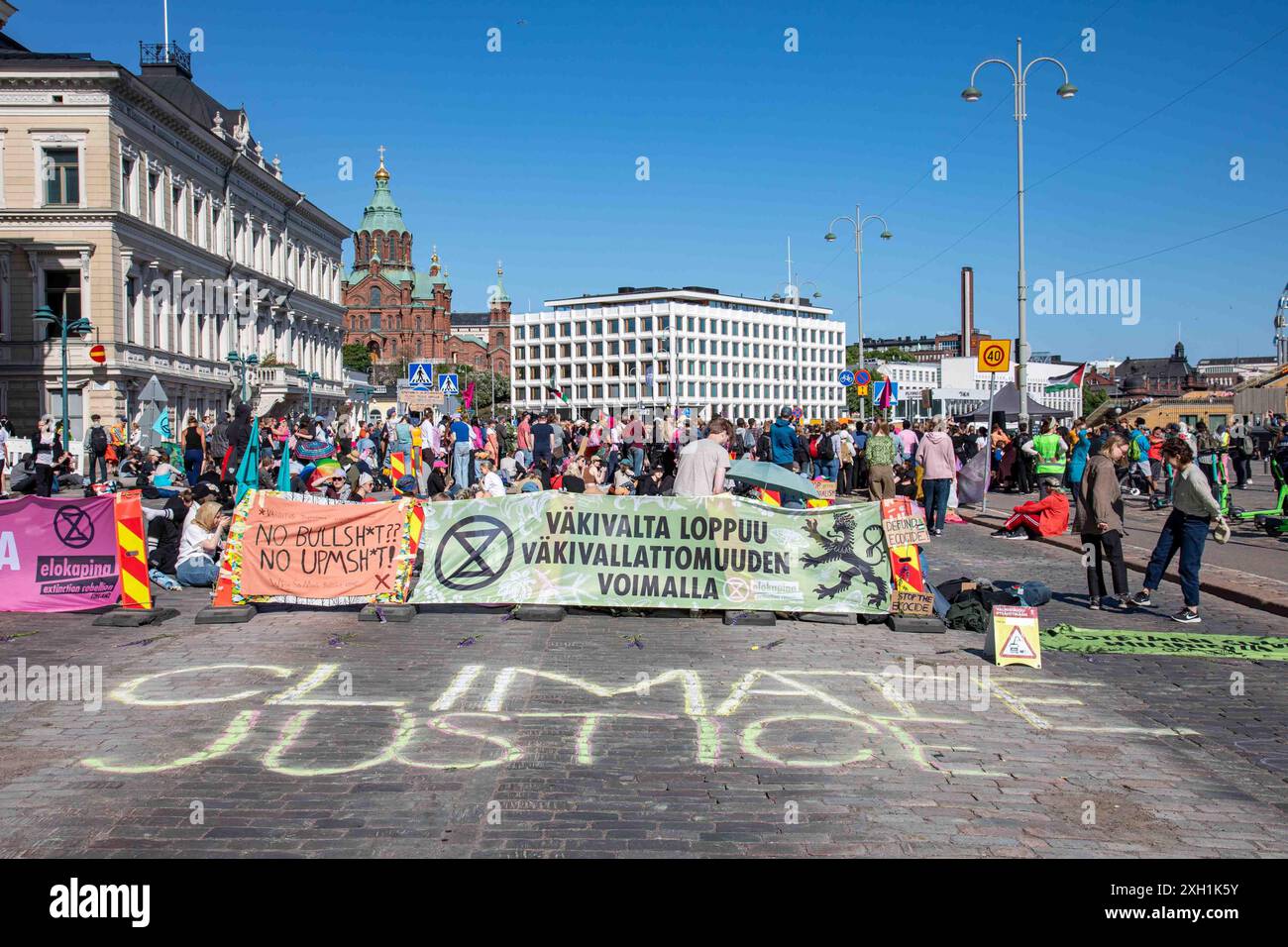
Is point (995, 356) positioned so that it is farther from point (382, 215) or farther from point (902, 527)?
point (382, 215)

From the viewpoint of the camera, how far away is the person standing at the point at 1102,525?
11969 millimetres

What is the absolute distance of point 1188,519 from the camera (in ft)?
37.3

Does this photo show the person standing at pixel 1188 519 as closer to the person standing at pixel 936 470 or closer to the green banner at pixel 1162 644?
the green banner at pixel 1162 644

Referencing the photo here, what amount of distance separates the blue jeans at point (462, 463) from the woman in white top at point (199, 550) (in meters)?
11.7

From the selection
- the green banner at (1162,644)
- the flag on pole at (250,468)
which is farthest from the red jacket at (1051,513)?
the flag on pole at (250,468)

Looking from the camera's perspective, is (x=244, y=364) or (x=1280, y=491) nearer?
(x=1280, y=491)

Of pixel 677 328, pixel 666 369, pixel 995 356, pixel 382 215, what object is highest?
pixel 382 215

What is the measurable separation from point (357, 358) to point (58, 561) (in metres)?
129

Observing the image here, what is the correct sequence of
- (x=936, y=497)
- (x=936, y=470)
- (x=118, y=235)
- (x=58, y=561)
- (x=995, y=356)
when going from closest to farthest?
(x=58, y=561)
(x=936, y=470)
(x=936, y=497)
(x=995, y=356)
(x=118, y=235)

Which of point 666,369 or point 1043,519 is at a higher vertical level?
point 666,369

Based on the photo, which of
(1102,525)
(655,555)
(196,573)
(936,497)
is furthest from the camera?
(936,497)

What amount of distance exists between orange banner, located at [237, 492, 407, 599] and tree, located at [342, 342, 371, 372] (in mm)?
127234

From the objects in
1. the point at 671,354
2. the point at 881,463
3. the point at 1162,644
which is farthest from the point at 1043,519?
the point at 671,354
